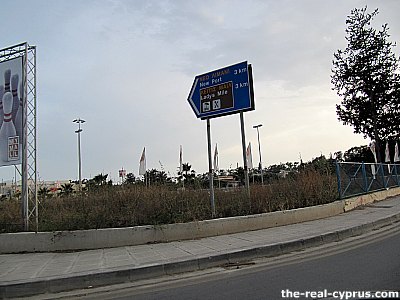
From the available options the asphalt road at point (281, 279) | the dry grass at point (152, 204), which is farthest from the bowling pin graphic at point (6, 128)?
the asphalt road at point (281, 279)

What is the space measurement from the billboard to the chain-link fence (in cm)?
1148

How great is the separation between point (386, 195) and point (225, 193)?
1146 centimetres

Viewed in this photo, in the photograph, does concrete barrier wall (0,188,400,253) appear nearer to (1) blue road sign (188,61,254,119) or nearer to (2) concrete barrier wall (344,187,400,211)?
(1) blue road sign (188,61,254,119)

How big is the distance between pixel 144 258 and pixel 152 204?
11.1ft

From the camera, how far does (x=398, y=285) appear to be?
539 centimetres

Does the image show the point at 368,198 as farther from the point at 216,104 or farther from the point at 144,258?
the point at 144,258

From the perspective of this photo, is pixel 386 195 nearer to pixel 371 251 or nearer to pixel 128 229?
pixel 371 251

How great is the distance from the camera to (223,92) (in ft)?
39.5

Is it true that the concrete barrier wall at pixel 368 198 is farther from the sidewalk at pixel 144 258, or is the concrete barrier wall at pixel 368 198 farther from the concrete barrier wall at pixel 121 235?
the concrete barrier wall at pixel 121 235

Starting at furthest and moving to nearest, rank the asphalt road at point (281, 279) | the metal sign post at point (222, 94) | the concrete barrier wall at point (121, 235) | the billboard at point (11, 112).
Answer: the metal sign post at point (222, 94) < the billboard at point (11, 112) < the concrete barrier wall at point (121, 235) < the asphalt road at point (281, 279)

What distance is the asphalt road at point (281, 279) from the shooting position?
564 centimetres

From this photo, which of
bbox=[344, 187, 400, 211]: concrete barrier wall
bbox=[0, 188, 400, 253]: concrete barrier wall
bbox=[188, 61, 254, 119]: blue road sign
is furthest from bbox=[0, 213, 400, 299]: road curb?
bbox=[344, 187, 400, 211]: concrete barrier wall

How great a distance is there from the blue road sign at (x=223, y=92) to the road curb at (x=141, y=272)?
4.53 meters

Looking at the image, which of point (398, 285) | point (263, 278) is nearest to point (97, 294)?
point (263, 278)
